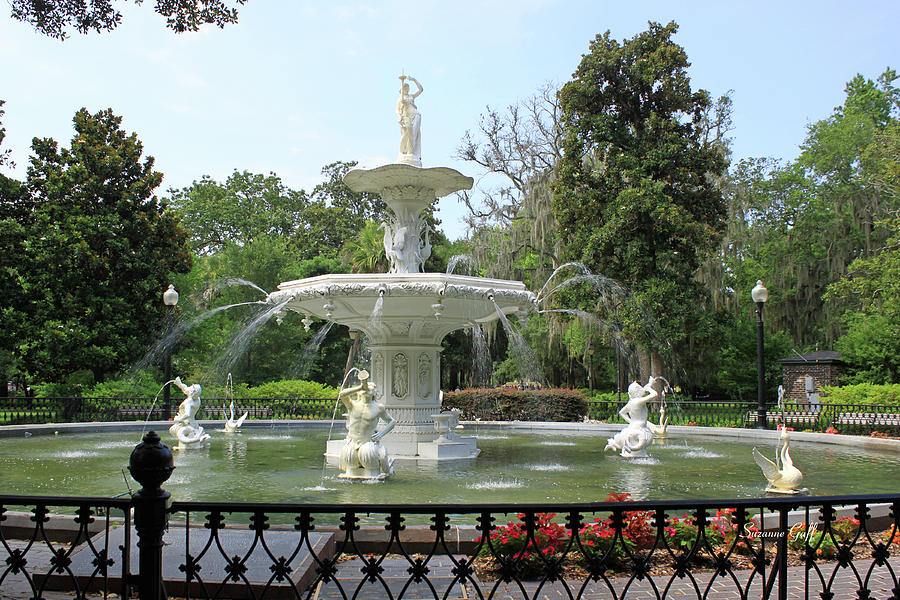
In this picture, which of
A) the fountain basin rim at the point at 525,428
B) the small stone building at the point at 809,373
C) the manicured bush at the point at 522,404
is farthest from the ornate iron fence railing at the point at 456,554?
the small stone building at the point at 809,373

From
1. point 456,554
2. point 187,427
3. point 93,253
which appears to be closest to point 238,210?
point 93,253

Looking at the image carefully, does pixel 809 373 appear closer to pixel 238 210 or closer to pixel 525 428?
pixel 525 428

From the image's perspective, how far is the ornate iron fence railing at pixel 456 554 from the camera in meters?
3.64

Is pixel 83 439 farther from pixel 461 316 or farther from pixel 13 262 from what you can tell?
pixel 13 262

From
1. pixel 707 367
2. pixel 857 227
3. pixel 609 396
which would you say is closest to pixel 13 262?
pixel 609 396

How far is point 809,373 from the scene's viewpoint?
31812mm

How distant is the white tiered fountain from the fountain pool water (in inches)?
43.0

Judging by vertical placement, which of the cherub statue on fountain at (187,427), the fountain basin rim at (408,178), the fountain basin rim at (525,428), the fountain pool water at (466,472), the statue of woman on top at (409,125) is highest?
the statue of woman on top at (409,125)

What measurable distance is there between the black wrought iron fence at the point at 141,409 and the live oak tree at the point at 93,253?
2663 mm

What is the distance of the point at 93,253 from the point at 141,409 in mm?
6645

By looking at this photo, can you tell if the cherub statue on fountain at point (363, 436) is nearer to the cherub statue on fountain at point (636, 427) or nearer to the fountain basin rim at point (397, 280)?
the fountain basin rim at point (397, 280)

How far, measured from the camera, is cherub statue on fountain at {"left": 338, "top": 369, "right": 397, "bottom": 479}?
396 inches

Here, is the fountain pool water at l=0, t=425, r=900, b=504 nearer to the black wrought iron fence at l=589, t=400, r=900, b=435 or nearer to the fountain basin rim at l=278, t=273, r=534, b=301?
the black wrought iron fence at l=589, t=400, r=900, b=435

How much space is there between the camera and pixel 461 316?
1322cm
